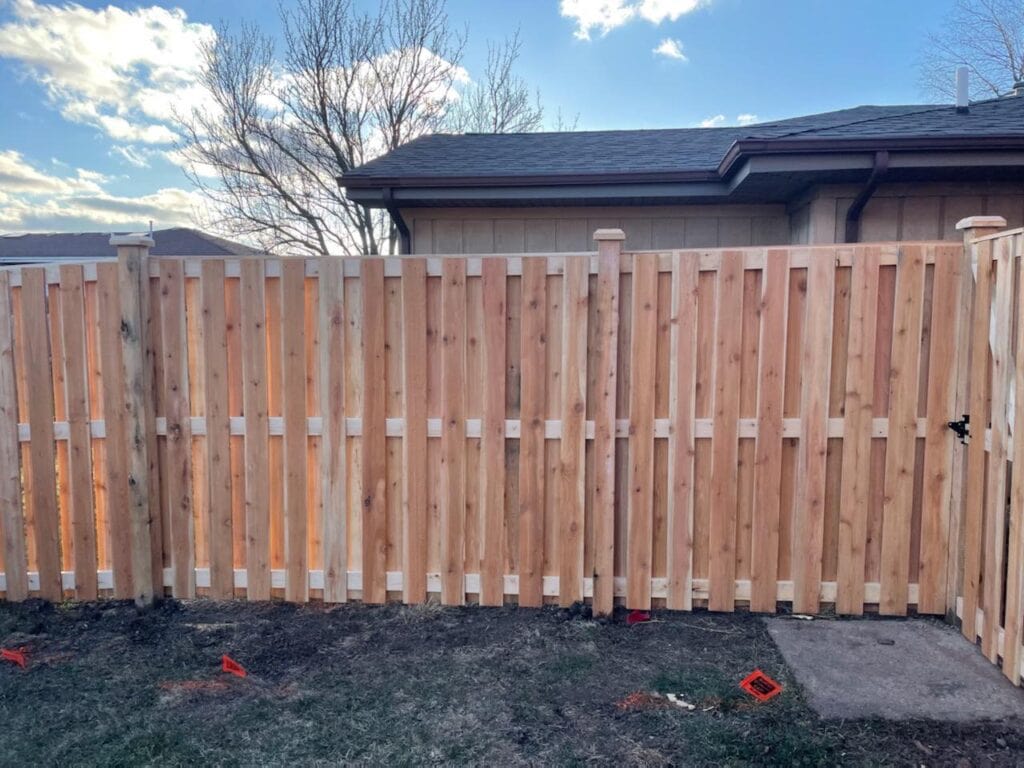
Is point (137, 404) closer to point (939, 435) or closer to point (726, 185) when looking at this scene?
point (939, 435)

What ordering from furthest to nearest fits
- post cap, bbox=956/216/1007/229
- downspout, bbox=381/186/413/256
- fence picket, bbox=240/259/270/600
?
downspout, bbox=381/186/413/256 < fence picket, bbox=240/259/270/600 < post cap, bbox=956/216/1007/229

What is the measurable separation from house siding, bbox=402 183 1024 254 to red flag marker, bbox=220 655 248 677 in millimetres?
3823

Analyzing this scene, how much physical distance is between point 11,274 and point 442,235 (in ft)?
10.5

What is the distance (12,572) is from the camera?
3.57 metres

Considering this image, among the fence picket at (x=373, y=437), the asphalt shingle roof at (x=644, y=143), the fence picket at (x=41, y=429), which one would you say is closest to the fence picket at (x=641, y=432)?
the fence picket at (x=373, y=437)

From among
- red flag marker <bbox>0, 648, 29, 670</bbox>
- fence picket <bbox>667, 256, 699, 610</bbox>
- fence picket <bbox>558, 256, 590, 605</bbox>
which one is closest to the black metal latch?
→ fence picket <bbox>667, 256, 699, 610</bbox>

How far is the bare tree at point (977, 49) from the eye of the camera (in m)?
14.5

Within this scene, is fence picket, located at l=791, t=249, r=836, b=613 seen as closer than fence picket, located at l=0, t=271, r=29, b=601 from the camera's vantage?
Yes

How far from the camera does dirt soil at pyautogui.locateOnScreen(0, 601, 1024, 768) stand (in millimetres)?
2225

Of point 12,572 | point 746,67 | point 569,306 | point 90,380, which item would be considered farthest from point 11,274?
point 746,67

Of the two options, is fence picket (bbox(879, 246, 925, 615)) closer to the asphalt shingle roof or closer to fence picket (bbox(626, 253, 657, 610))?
fence picket (bbox(626, 253, 657, 610))

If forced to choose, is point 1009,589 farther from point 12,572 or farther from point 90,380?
point 12,572

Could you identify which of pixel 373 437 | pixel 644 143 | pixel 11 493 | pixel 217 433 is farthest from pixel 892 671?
pixel 644 143

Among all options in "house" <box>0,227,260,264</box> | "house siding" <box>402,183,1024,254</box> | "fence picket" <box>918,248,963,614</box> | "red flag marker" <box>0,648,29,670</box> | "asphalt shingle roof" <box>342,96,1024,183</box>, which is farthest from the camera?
"house" <box>0,227,260,264</box>
